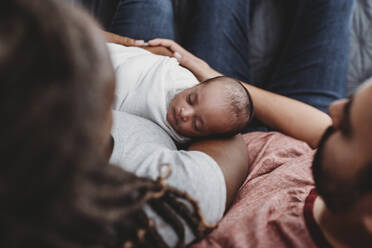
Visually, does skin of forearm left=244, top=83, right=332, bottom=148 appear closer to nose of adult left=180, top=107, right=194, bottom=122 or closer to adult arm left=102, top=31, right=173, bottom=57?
nose of adult left=180, top=107, right=194, bottom=122

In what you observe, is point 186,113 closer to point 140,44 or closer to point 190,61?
point 190,61

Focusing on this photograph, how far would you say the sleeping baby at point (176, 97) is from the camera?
0.91m

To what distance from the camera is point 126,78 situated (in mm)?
1020

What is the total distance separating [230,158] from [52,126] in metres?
0.52

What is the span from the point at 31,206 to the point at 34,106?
0.12 m

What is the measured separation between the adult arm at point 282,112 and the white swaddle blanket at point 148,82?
7 centimetres

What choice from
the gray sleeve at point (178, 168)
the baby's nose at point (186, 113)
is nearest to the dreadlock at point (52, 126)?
the gray sleeve at point (178, 168)

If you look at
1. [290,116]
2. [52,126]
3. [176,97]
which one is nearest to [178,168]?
[52,126]

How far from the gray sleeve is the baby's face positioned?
26cm

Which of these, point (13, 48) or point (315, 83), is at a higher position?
point (13, 48)

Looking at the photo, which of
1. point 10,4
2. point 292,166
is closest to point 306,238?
point 292,166

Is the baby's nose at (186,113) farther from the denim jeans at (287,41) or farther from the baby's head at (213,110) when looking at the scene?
the denim jeans at (287,41)

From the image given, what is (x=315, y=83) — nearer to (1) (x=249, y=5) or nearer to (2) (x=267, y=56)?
(2) (x=267, y=56)

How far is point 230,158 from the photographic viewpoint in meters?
0.72
